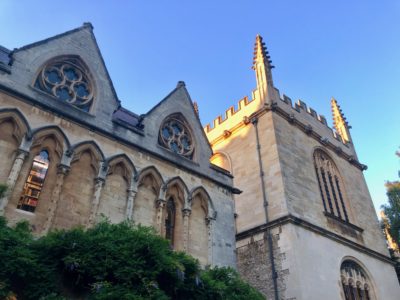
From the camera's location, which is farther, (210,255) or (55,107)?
(210,255)

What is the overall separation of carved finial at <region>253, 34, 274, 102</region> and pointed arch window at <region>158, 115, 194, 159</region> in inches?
268

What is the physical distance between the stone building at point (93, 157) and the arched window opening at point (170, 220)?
0.03 metres

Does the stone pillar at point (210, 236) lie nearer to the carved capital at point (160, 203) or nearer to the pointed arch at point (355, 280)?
the carved capital at point (160, 203)

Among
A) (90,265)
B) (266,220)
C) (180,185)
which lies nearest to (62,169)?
(90,265)

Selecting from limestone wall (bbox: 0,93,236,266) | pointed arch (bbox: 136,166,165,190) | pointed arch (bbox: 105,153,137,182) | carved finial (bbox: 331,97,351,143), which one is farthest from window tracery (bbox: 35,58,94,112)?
carved finial (bbox: 331,97,351,143)

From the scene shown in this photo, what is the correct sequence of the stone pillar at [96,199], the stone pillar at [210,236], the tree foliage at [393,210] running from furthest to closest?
the tree foliage at [393,210] < the stone pillar at [210,236] < the stone pillar at [96,199]

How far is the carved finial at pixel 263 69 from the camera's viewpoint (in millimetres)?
20234

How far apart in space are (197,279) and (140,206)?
133 inches

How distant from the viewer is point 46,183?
9.87 m

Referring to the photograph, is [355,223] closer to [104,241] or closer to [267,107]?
[267,107]

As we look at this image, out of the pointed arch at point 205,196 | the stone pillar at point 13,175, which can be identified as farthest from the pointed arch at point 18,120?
the pointed arch at point 205,196

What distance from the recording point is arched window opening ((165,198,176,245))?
39.1ft

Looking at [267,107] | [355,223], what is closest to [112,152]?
[267,107]

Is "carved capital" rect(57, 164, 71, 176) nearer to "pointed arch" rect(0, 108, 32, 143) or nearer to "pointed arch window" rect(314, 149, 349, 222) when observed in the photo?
"pointed arch" rect(0, 108, 32, 143)
